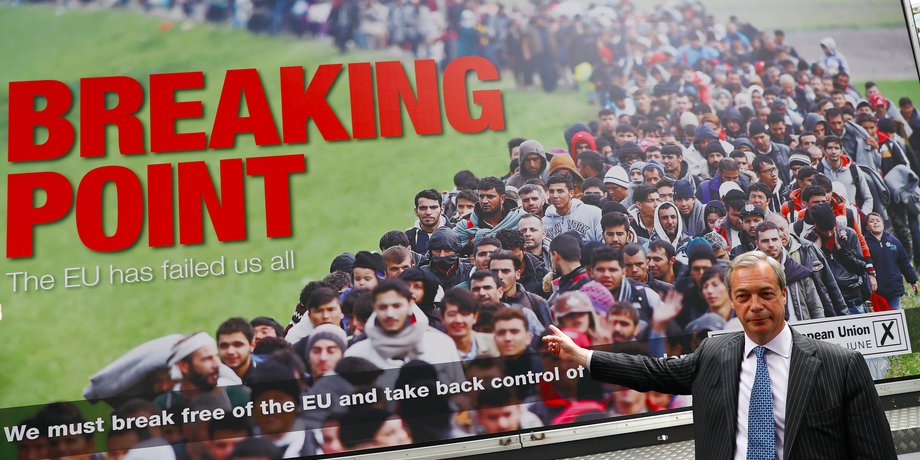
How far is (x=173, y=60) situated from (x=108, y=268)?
853 millimetres

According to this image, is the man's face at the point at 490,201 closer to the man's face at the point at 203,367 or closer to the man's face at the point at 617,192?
the man's face at the point at 617,192

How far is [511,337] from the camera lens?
259 centimetres

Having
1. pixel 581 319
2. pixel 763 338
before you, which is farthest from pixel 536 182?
pixel 763 338

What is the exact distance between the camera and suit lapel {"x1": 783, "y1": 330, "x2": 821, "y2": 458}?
1502 mm

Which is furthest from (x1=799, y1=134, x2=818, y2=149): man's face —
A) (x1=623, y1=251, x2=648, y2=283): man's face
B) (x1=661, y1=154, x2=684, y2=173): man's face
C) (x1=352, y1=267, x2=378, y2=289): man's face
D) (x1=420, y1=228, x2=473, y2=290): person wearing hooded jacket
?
(x1=352, y1=267, x2=378, y2=289): man's face

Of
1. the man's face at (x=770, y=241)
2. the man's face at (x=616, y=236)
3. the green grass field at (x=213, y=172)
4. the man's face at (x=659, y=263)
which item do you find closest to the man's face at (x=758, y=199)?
the man's face at (x=770, y=241)

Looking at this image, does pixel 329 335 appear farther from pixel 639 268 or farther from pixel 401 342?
pixel 639 268

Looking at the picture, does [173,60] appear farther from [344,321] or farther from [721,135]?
[721,135]

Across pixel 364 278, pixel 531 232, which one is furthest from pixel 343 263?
pixel 531 232

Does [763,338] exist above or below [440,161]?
below

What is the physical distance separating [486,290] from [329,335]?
23.6 inches

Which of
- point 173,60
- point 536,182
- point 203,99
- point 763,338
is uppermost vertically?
point 173,60

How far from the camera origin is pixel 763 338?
160 cm

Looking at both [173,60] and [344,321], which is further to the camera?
[173,60]
